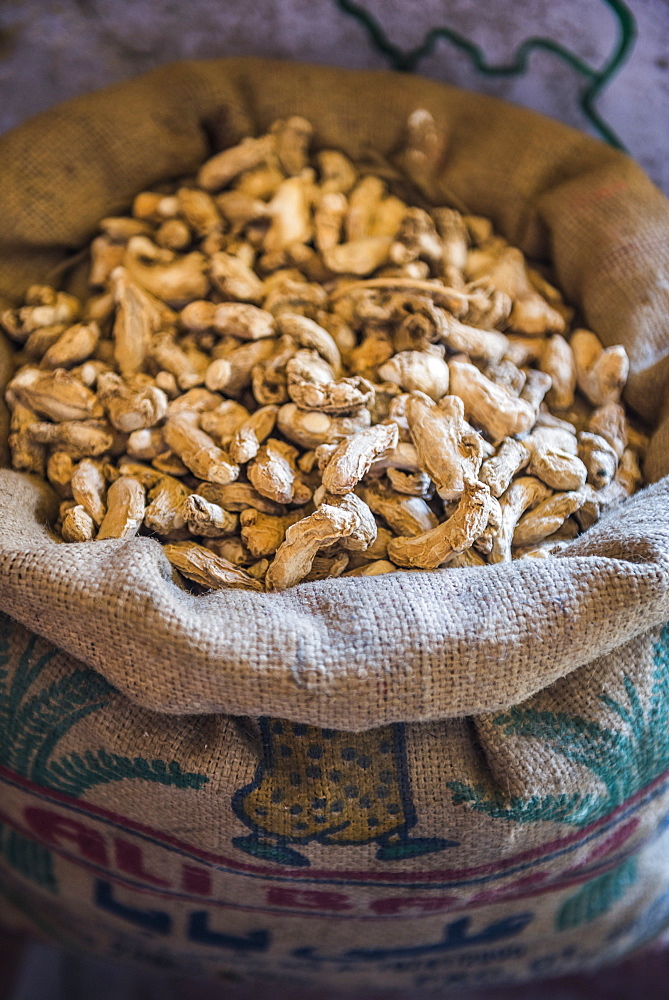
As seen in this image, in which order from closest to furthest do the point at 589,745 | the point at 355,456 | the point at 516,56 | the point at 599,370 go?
the point at 589,745 → the point at 355,456 → the point at 599,370 → the point at 516,56

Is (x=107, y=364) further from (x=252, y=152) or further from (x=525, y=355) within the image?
(x=525, y=355)

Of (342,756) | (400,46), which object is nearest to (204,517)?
(342,756)

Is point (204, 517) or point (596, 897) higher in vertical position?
point (204, 517)

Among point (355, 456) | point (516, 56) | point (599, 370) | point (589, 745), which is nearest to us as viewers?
point (589, 745)

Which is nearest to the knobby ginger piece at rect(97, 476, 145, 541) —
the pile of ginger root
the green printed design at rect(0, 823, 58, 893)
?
the pile of ginger root

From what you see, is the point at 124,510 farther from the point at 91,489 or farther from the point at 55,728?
the point at 55,728

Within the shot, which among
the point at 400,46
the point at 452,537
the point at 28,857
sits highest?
the point at 400,46
